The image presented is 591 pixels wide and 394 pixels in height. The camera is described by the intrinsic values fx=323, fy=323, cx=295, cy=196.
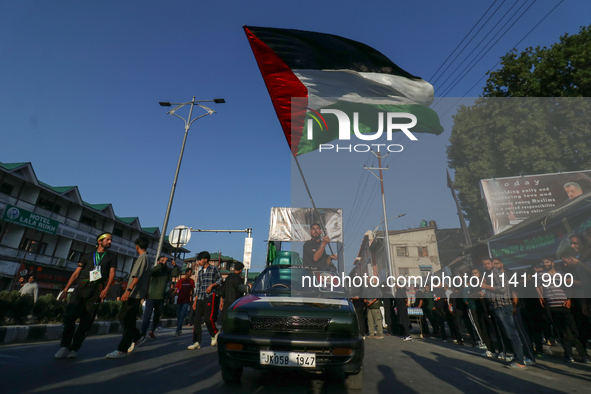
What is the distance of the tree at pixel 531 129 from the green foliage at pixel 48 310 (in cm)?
1057

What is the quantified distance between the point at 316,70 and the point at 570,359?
25.4 feet

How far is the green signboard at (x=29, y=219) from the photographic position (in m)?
23.8

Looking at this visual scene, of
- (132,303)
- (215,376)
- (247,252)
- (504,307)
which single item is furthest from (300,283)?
(247,252)

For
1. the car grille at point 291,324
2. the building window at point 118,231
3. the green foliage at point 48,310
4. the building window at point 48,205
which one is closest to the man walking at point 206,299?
the car grille at point 291,324

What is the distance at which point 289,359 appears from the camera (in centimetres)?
321

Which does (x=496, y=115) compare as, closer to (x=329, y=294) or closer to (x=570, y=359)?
(x=570, y=359)

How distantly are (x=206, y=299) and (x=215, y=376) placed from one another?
2.76 meters

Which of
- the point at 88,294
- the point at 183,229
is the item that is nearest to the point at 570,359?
the point at 88,294

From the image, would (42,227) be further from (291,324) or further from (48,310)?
(291,324)

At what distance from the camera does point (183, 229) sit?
1504 cm

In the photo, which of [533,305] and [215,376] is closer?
[215,376]

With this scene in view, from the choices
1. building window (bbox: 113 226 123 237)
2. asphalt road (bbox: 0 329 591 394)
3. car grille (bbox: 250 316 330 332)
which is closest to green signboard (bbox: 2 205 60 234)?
building window (bbox: 113 226 123 237)

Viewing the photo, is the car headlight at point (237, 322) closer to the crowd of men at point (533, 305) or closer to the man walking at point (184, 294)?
the crowd of men at point (533, 305)

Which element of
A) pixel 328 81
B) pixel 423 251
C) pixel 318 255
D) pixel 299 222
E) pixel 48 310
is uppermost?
pixel 328 81
